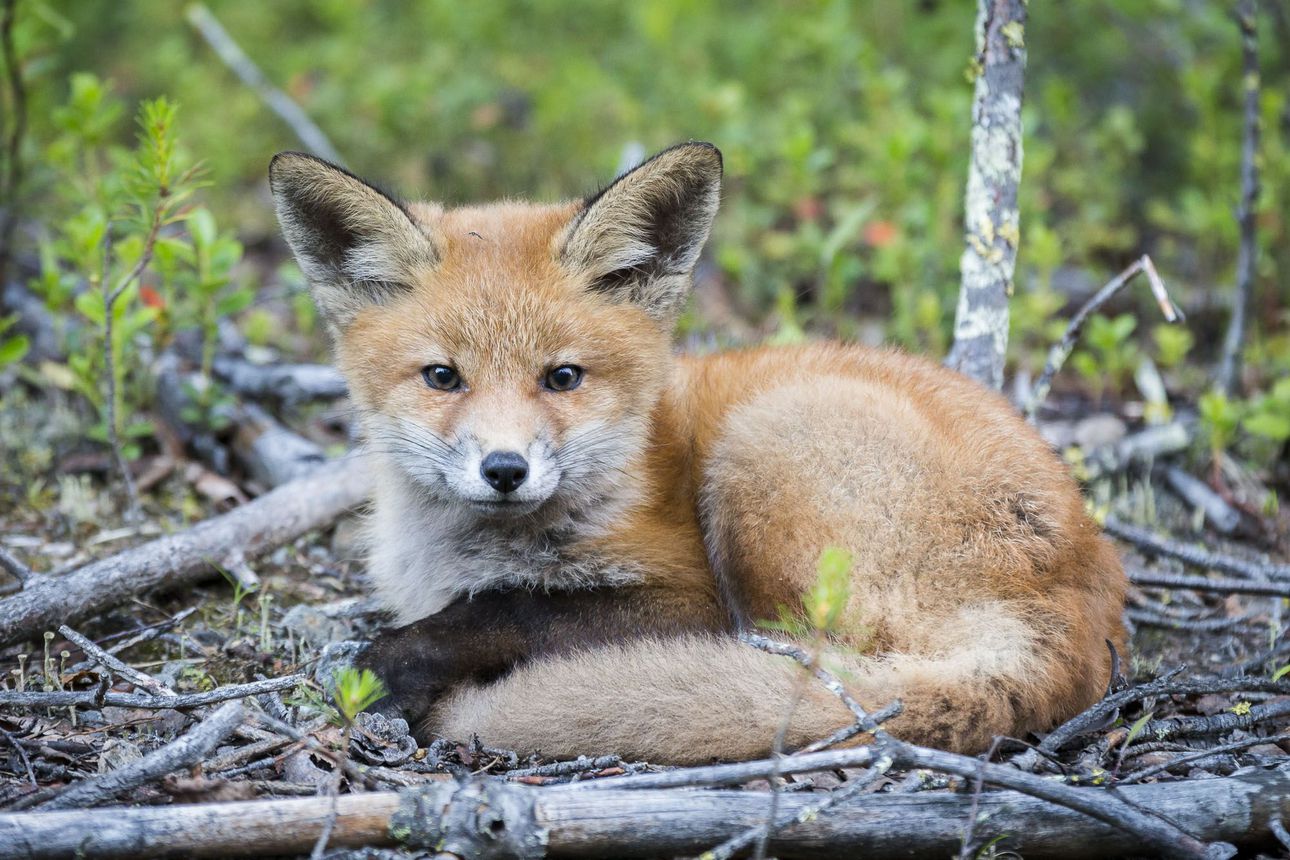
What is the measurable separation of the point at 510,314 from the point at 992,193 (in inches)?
71.8

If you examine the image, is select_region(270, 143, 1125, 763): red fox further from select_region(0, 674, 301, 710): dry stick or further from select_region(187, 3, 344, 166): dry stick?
select_region(187, 3, 344, 166): dry stick

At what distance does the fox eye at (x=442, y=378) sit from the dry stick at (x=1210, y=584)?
2298 millimetres

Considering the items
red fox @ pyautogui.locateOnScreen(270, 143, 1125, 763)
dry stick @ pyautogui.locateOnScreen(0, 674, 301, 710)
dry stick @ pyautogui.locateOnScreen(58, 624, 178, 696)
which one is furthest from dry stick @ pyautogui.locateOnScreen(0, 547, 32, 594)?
red fox @ pyautogui.locateOnScreen(270, 143, 1125, 763)

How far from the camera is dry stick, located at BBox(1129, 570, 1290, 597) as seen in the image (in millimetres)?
3320

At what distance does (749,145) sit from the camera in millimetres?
6203

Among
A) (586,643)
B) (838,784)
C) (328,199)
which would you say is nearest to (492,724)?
(586,643)

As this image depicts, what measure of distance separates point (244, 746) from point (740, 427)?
158 centimetres

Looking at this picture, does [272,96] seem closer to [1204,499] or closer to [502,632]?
[502,632]

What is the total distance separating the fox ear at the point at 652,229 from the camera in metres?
3.17

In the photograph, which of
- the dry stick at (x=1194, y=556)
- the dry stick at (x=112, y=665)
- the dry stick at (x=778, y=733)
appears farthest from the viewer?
the dry stick at (x=1194, y=556)

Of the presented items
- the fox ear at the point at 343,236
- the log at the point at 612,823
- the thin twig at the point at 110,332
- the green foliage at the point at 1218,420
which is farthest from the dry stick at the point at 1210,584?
the thin twig at the point at 110,332

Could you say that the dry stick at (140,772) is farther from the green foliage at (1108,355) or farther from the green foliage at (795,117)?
the green foliage at (1108,355)

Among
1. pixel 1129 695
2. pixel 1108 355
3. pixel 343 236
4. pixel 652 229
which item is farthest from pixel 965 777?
pixel 1108 355

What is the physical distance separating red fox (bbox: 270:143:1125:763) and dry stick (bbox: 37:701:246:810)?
685mm
